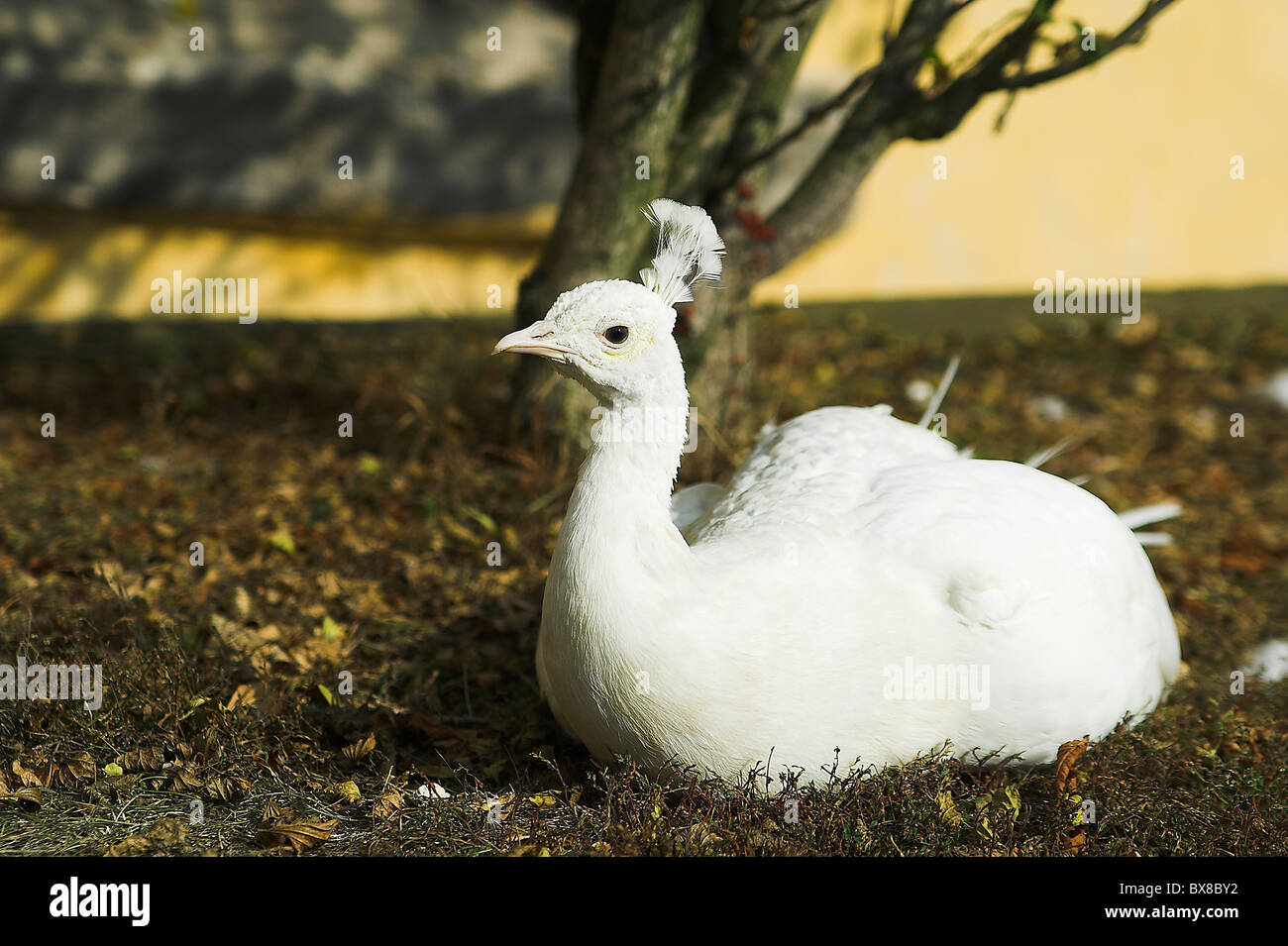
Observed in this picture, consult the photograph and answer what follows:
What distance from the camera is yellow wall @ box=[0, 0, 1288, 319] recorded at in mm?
7180

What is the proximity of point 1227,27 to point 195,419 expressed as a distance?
20.4 ft

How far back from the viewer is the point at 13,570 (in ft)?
14.8

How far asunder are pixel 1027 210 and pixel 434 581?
15.7 ft

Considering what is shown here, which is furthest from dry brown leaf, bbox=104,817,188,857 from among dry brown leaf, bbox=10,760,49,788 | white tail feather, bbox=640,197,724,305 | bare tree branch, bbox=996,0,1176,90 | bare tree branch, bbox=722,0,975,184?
bare tree branch, bbox=996,0,1176,90

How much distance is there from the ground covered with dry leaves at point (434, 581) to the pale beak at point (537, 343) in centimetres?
106

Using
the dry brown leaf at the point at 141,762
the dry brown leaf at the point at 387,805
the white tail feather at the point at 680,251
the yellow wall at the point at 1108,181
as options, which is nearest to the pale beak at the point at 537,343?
the white tail feather at the point at 680,251

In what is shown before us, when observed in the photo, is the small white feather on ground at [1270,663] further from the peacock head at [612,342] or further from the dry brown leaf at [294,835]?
the dry brown leaf at [294,835]

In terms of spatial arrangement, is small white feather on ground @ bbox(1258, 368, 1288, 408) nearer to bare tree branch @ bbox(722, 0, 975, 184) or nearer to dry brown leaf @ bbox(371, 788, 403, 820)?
bare tree branch @ bbox(722, 0, 975, 184)

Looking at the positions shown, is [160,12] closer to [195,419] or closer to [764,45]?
[195,419]

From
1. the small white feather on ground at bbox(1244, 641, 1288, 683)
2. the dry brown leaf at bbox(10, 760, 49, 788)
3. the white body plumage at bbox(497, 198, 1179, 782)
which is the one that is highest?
the white body plumage at bbox(497, 198, 1179, 782)

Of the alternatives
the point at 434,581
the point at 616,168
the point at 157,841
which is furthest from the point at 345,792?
the point at 616,168

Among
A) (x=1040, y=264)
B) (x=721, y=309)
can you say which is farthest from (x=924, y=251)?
(x=721, y=309)

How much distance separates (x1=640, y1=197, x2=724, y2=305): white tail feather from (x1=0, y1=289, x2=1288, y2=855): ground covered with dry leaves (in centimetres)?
121

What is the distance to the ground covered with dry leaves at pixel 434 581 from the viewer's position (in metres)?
3.19
